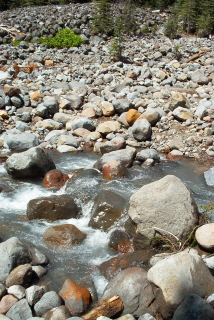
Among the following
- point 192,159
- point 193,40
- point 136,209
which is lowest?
point 192,159

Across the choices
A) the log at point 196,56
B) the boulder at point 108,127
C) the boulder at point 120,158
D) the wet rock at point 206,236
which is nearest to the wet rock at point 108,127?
the boulder at point 108,127

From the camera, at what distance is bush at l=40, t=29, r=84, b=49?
58.8 feet

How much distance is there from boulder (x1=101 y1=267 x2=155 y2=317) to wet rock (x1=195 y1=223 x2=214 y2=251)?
951mm

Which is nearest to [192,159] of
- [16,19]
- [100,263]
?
[100,263]

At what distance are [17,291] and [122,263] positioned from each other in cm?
141

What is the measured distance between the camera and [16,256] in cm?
442

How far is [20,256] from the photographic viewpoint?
4457 millimetres

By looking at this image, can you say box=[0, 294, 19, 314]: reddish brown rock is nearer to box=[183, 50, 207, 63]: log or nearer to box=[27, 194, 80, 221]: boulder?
box=[27, 194, 80, 221]: boulder

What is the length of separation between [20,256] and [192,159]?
535 centimetres

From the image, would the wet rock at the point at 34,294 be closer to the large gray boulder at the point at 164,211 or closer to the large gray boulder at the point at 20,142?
the large gray boulder at the point at 164,211

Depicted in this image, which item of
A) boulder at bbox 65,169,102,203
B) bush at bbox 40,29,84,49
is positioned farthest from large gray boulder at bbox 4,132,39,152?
bush at bbox 40,29,84,49

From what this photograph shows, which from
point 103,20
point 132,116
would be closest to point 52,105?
point 132,116

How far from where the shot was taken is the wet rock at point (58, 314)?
367 centimetres

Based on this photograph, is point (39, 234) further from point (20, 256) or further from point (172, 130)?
point (172, 130)
